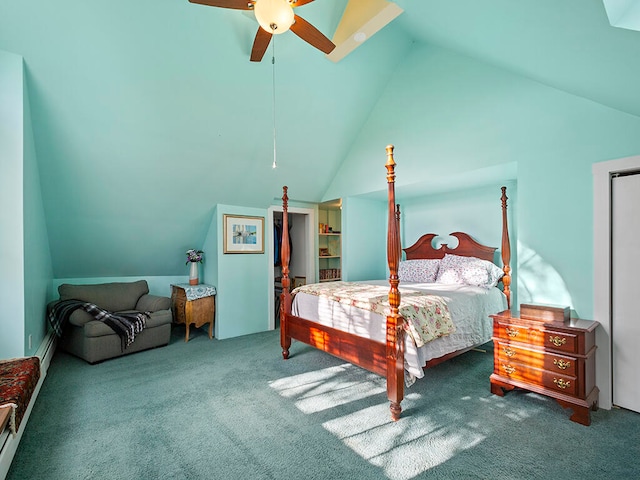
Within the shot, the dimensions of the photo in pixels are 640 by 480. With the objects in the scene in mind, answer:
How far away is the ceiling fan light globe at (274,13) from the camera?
1820 mm

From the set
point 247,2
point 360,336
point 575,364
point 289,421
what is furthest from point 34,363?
point 575,364

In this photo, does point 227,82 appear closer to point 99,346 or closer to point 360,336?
point 360,336

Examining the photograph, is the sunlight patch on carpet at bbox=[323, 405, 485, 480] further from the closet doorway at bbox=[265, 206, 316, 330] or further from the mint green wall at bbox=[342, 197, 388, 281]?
the closet doorway at bbox=[265, 206, 316, 330]

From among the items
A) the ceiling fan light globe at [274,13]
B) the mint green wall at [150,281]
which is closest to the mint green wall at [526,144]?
the ceiling fan light globe at [274,13]

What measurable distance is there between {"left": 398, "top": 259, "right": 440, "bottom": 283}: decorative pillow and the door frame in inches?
76.5

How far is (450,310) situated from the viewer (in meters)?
2.93

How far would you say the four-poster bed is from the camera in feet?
7.90

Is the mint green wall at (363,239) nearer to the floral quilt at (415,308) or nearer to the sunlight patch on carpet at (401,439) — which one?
the floral quilt at (415,308)

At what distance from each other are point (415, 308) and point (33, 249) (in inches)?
139

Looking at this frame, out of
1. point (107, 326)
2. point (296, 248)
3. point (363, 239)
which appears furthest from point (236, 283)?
point (363, 239)

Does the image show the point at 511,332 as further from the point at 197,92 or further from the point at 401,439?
the point at 197,92

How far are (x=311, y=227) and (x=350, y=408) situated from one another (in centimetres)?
347

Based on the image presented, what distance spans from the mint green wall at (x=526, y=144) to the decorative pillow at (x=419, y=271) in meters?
1.12

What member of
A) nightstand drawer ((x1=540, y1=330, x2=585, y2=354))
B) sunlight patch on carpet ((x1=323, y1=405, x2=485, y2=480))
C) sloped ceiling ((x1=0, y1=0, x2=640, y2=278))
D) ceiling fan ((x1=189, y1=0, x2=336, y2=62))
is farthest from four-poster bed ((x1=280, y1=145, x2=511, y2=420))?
sloped ceiling ((x1=0, y1=0, x2=640, y2=278))
